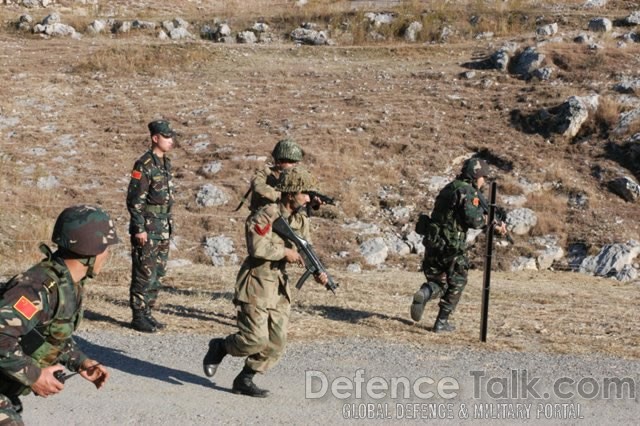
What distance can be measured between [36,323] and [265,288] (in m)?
2.54

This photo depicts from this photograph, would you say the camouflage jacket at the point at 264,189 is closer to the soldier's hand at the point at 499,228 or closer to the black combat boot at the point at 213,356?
the black combat boot at the point at 213,356

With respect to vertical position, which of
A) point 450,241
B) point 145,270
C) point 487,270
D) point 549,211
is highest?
point 450,241

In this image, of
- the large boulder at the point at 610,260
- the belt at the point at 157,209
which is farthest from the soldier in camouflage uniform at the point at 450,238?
the large boulder at the point at 610,260

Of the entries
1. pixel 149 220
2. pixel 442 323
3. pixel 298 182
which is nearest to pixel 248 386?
pixel 298 182

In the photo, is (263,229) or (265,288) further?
(265,288)

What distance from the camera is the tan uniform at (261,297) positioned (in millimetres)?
5922

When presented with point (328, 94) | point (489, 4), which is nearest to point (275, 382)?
point (328, 94)

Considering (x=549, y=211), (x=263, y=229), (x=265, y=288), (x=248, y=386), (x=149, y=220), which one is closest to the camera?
(x=263, y=229)

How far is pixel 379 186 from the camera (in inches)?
635

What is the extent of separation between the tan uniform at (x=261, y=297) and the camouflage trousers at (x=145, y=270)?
2.17 m

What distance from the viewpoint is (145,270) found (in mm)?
8109

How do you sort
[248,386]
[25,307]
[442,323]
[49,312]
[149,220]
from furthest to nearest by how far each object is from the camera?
[442,323], [149,220], [248,386], [49,312], [25,307]

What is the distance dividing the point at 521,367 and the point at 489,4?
2098 centimetres

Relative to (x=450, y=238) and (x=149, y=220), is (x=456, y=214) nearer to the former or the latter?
(x=450, y=238)
